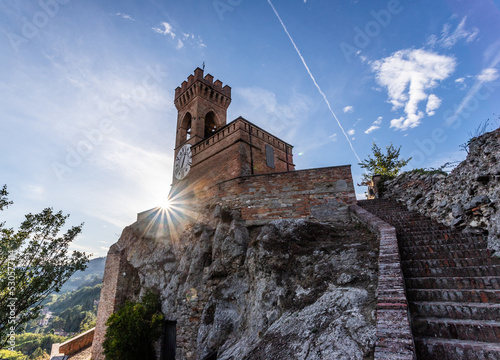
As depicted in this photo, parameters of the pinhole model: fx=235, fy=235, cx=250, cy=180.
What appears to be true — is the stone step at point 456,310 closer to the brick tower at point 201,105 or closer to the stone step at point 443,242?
the stone step at point 443,242

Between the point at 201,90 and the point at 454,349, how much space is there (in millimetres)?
18975

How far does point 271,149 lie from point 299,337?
38.3ft

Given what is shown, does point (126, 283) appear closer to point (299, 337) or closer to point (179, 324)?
point (179, 324)

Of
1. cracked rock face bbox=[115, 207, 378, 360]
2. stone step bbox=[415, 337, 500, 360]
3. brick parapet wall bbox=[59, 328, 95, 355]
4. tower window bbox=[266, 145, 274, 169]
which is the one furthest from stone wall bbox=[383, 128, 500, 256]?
brick parapet wall bbox=[59, 328, 95, 355]

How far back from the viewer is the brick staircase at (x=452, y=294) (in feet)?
8.10

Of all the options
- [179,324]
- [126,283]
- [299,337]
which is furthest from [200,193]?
[299,337]

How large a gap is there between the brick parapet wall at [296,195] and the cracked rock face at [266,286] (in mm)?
515

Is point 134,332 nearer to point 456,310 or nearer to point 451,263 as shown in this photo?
point 456,310

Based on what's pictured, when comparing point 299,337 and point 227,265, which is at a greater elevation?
point 227,265

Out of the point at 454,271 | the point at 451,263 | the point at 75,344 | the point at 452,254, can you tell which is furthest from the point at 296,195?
the point at 75,344

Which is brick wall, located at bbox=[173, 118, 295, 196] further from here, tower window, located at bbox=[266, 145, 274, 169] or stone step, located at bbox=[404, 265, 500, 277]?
stone step, located at bbox=[404, 265, 500, 277]

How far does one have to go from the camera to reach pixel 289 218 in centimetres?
839

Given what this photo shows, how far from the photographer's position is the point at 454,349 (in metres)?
2.40

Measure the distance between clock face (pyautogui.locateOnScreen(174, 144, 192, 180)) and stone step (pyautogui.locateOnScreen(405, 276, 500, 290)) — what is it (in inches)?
548
